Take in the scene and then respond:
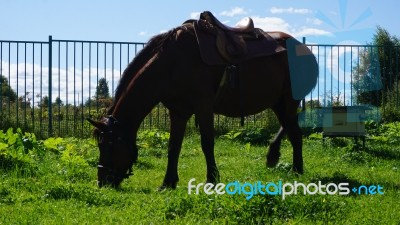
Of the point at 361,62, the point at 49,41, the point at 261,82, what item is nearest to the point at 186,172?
the point at 261,82

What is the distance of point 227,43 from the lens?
248 inches

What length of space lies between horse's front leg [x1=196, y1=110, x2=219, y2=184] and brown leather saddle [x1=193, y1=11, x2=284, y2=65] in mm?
609

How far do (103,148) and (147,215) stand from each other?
1.46 m

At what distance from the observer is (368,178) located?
6582mm

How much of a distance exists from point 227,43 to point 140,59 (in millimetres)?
1073

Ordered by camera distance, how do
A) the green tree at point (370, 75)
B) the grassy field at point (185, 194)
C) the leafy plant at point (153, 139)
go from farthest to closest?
1. the green tree at point (370, 75)
2. the leafy plant at point (153, 139)
3. the grassy field at point (185, 194)

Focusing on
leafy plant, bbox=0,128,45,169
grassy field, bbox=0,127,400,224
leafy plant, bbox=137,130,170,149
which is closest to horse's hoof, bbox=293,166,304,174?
grassy field, bbox=0,127,400,224

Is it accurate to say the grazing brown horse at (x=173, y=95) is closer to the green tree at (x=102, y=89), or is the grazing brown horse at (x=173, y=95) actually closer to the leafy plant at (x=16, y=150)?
the leafy plant at (x=16, y=150)

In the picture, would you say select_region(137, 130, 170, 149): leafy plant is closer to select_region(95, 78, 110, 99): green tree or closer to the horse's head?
select_region(95, 78, 110, 99): green tree

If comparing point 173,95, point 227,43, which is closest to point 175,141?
point 173,95

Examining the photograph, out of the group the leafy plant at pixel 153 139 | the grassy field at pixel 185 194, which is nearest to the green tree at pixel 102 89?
the leafy plant at pixel 153 139

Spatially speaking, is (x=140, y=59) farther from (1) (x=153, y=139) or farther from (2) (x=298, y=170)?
(1) (x=153, y=139)

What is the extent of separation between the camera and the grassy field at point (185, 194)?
4.23 metres

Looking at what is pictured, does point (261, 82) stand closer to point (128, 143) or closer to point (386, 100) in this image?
point (128, 143)
